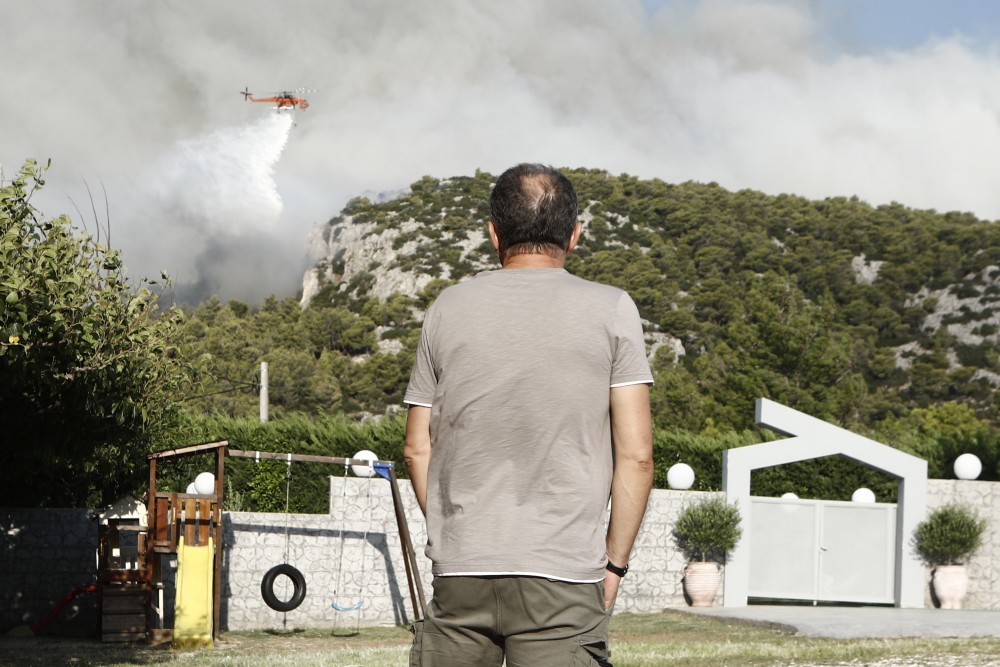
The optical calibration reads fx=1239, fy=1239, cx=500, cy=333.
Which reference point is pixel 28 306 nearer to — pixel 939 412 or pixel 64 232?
A: pixel 64 232

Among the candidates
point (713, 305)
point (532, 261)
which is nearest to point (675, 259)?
point (713, 305)

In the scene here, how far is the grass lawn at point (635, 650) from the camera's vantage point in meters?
12.6

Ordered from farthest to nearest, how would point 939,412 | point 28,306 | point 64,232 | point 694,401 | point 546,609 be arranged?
1. point 939,412
2. point 694,401
3. point 64,232
4. point 28,306
5. point 546,609

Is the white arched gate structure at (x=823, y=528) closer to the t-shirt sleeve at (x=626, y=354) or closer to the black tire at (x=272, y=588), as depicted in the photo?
the black tire at (x=272, y=588)

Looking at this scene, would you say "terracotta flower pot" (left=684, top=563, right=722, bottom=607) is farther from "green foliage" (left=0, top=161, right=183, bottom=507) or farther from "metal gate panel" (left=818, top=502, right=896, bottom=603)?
"green foliage" (left=0, top=161, right=183, bottom=507)

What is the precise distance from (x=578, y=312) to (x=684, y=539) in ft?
60.8

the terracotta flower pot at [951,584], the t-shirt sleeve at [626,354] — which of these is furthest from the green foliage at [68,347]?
the terracotta flower pot at [951,584]

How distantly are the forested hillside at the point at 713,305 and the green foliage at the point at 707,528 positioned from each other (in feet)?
74.4

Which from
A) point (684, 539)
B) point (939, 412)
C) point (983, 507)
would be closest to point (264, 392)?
point (684, 539)

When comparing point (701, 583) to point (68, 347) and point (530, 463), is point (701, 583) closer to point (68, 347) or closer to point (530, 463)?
point (68, 347)

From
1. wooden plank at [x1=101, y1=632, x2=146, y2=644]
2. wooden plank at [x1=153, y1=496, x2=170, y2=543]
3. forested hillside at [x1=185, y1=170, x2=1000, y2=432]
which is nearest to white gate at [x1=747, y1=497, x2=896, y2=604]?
wooden plank at [x1=153, y1=496, x2=170, y2=543]

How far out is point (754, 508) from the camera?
21.4 meters

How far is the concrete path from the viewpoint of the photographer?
52.4 ft

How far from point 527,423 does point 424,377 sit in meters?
0.33
